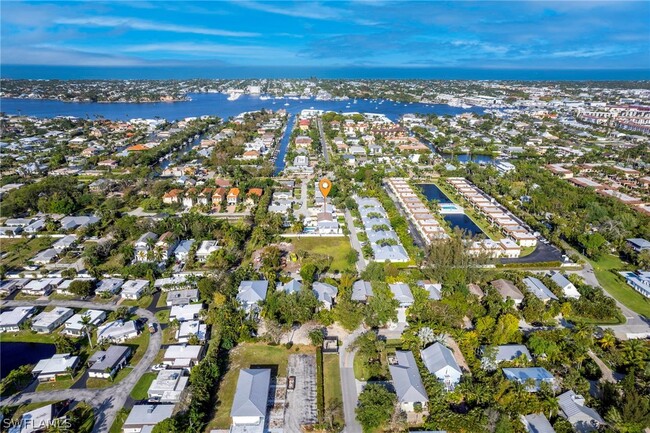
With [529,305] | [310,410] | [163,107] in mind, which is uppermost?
[163,107]

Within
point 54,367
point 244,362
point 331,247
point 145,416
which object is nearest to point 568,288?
point 331,247

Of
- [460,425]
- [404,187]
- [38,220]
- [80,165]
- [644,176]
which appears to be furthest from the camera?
[80,165]

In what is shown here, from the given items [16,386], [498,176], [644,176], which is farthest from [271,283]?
[644,176]

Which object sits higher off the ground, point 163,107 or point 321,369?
point 163,107

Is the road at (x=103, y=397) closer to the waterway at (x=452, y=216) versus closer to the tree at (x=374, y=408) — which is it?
the tree at (x=374, y=408)

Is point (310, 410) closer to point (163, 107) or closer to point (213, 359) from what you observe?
point (213, 359)

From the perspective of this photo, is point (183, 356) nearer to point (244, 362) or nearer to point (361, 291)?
point (244, 362)
